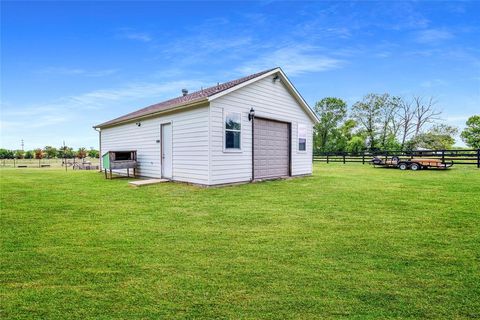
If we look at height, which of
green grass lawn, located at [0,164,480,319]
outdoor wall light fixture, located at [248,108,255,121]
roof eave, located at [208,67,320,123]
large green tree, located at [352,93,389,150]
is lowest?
green grass lawn, located at [0,164,480,319]

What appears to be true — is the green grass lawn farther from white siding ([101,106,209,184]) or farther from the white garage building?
the white garage building

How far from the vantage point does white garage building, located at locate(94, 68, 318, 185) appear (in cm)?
938

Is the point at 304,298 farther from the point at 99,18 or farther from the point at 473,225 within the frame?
the point at 99,18

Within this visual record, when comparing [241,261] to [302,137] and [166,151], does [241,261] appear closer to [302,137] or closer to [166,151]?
[166,151]

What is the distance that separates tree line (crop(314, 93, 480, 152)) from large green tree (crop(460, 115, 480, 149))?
52 millimetres

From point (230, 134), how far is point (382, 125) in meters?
38.7

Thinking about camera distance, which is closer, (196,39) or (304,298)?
(304,298)

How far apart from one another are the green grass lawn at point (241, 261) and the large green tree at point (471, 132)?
54383mm

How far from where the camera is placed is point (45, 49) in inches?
579

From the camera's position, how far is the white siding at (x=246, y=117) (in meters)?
9.30

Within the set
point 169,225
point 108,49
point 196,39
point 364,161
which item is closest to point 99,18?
point 108,49

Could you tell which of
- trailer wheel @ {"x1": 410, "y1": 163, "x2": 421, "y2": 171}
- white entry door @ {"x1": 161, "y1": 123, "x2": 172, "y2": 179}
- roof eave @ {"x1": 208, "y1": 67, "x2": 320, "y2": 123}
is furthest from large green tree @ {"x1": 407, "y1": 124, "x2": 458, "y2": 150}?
white entry door @ {"x1": 161, "y1": 123, "x2": 172, "y2": 179}

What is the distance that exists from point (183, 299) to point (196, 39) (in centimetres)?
1750

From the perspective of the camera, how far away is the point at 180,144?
1038 centimetres
